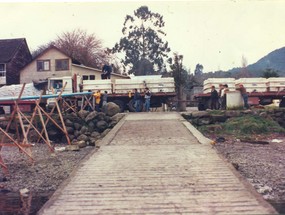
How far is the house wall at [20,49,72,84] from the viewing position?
36812 millimetres

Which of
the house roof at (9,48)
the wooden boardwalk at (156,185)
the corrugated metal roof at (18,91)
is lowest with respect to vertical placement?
the wooden boardwalk at (156,185)

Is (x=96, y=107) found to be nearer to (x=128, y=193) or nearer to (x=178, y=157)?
(x=178, y=157)

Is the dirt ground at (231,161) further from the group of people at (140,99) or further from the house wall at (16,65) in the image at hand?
the house wall at (16,65)

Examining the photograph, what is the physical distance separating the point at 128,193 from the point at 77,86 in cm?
1752

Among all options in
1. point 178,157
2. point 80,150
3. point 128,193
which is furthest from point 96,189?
point 80,150

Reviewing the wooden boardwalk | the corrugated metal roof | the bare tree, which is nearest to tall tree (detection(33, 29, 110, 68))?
the bare tree

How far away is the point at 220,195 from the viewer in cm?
629

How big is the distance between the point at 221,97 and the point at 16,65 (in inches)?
1021

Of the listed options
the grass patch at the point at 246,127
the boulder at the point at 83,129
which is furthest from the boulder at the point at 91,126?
the grass patch at the point at 246,127

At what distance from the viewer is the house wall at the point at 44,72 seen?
121ft

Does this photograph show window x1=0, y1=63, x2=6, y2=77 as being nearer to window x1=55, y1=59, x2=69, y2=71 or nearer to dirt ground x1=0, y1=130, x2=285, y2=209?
window x1=55, y1=59, x2=69, y2=71

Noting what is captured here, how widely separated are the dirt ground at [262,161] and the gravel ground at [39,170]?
4.28 metres

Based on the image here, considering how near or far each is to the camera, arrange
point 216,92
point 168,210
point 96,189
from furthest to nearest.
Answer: point 216,92 → point 96,189 → point 168,210

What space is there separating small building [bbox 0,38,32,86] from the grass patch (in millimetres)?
26537
